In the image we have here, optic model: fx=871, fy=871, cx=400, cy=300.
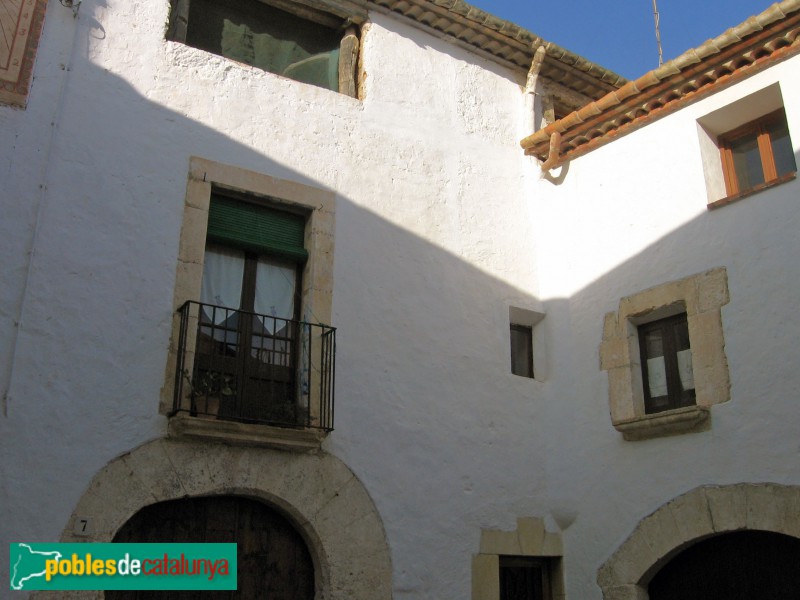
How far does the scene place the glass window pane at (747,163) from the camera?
20.8 ft

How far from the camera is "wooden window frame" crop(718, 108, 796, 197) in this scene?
623cm

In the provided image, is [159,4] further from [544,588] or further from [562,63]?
[544,588]

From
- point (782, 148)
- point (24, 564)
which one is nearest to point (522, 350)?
point (782, 148)

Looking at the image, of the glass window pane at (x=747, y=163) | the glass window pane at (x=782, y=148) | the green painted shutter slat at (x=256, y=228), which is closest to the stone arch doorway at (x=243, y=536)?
the green painted shutter slat at (x=256, y=228)

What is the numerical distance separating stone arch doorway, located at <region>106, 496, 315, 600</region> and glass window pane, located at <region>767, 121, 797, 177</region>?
420cm

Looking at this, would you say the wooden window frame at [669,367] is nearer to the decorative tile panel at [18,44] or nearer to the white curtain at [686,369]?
the white curtain at [686,369]

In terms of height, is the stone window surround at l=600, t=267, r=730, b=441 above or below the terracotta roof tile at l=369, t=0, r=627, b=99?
below

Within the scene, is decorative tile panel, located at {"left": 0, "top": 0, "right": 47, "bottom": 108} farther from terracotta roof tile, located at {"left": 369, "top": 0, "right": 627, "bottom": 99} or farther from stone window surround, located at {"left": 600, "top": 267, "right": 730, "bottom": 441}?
stone window surround, located at {"left": 600, "top": 267, "right": 730, "bottom": 441}

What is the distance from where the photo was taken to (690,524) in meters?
5.77

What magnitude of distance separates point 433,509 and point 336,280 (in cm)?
180

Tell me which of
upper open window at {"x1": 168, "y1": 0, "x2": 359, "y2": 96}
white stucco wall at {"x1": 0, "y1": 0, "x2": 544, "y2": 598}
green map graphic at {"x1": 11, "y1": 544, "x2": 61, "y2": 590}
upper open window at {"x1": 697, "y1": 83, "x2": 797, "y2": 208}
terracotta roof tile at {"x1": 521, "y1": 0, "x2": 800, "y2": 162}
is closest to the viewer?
green map graphic at {"x1": 11, "y1": 544, "x2": 61, "y2": 590}

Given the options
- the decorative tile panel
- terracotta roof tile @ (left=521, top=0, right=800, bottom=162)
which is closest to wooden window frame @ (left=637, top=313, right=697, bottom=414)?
terracotta roof tile @ (left=521, top=0, right=800, bottom=162)

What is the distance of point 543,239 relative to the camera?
758 centimetres

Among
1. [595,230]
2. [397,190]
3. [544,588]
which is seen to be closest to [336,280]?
[397,190]
